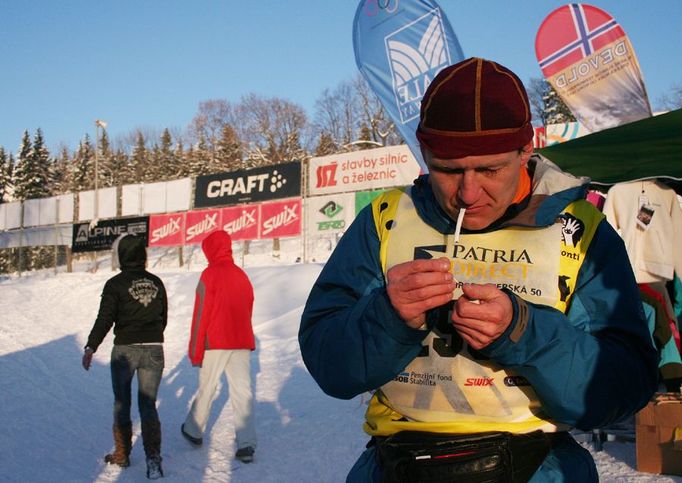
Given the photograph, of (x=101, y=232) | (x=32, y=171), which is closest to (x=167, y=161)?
(x=32, y=171)

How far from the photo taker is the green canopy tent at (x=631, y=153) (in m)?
4.70

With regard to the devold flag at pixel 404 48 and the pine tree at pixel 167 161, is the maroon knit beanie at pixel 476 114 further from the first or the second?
the pine tree at pixel 167 161

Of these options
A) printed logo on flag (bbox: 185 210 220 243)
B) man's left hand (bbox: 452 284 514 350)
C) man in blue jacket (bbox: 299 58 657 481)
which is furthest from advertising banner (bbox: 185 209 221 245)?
man's left hand (bbox: 452 284 514 350)

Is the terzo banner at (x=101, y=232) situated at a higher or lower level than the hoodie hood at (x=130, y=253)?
higher

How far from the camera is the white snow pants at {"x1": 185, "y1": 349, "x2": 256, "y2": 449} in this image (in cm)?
671

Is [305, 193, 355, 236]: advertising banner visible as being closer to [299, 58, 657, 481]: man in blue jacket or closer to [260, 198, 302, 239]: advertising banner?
[260, 198, 302, 239]: advertising banner

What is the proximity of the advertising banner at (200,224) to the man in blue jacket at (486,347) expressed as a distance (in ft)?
72.7

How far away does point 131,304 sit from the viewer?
6.52 meters

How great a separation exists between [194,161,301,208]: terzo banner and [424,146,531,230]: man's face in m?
19.6

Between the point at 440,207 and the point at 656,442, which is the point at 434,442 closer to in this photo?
the point at 440,207

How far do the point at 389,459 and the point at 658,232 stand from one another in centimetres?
423

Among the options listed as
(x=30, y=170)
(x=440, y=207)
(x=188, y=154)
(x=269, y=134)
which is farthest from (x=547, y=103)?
(x=440, y=207)

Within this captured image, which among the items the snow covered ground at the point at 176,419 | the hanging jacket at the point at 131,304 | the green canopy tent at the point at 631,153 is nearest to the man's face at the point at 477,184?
the green canopy tent at the point at 631,153

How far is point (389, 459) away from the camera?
1.74 metres
